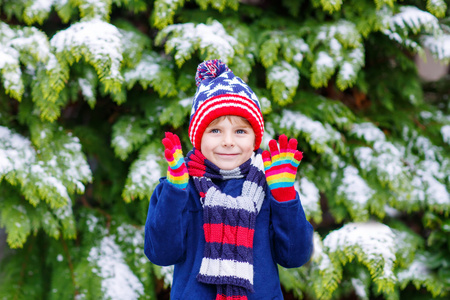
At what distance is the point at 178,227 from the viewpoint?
1469 millimetres

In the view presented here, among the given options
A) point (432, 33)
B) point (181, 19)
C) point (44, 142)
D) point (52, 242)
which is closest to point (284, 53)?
point (181, 19)

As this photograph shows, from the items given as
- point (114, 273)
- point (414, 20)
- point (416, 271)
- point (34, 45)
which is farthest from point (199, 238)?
point (414, 20)

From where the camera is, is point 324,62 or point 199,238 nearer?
point 199,238

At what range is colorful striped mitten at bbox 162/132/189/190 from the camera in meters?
1.39

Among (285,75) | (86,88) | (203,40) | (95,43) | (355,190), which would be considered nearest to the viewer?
(95,43)

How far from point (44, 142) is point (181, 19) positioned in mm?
1189

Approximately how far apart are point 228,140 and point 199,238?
37 cm

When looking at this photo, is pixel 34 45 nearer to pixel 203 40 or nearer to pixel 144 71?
pixel 144 71

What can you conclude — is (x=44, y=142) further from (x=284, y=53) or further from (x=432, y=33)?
(x=432, y=33)

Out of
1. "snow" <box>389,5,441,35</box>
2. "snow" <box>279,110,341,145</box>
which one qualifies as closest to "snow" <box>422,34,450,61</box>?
"snow" <box>389,5,441,35</box>

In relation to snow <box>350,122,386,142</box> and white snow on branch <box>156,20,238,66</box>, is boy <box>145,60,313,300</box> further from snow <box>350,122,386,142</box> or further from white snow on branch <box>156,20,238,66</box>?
snow <box>350,122,386,142</box>

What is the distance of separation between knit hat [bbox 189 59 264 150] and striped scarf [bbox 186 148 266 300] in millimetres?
165

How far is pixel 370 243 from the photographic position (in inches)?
97.7

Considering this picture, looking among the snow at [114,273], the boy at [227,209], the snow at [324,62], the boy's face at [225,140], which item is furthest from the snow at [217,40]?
the snow at [114,273]
